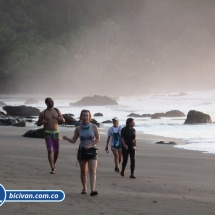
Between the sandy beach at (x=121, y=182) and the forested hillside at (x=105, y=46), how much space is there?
5598 centimetres

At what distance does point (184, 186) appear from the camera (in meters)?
8.86

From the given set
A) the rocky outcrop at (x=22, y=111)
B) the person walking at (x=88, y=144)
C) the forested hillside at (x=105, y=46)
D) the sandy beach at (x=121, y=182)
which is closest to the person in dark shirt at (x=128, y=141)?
the sandy beach at (x=121, y=182)

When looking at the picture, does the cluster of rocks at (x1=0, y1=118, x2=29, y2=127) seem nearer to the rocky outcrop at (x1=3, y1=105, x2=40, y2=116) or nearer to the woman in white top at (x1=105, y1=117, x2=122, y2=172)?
the rocky outcrop at (x1=3, y1=105, x2=40, y2=116)

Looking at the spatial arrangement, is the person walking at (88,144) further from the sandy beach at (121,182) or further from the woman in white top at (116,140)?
the woman in white top at (116,140)

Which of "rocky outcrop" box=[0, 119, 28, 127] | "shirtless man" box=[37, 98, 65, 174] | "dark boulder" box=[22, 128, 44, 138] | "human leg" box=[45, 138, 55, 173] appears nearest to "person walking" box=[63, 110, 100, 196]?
"human leg" box=[45, 138, 55, 173]

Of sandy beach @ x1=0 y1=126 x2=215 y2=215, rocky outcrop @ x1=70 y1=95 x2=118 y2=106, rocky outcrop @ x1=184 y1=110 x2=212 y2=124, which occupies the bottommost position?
sandy beach @ x1=0 y1=126 x2=215 y2=215

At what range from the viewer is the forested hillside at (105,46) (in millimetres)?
72938

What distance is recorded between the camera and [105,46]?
87625mm

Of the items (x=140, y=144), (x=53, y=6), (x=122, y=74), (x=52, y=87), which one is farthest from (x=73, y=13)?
(x=140, y=144)

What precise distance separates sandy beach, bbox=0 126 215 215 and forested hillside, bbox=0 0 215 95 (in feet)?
184

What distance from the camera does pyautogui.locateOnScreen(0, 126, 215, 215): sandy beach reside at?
690 cm

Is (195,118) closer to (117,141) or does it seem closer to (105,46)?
(117,141)

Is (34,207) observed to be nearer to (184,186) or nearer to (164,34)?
(184,186)

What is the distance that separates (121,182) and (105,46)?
79.1 m
